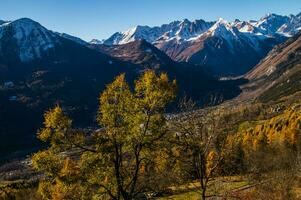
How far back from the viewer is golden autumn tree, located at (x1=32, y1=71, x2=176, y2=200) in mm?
30703

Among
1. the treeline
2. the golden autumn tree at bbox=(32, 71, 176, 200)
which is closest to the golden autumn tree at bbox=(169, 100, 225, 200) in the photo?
the treeline

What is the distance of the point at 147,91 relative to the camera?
32.0 meters

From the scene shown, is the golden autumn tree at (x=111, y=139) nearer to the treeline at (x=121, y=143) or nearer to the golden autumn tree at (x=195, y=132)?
the treeline at (x=121, y=143)

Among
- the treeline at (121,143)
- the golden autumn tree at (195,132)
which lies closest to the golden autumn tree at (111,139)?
the treeline at (121,143)

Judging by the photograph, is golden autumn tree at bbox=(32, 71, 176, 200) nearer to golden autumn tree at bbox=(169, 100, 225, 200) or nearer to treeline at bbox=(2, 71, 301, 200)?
treeline at bbox=(2, 71, 301, 200)

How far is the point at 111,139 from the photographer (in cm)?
3203

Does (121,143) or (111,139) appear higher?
(111,139)

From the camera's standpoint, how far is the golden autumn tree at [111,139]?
101 ft

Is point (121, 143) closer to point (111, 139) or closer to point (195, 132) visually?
point (111, 139)

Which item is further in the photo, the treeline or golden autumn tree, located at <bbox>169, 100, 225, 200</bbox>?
golden autumn tree, located at <bbox>169, 100, 225, 200</bbox>

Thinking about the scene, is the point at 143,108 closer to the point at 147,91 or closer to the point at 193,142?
the point at 147,91

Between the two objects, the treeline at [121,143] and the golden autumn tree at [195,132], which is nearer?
the treeline at [121,143]

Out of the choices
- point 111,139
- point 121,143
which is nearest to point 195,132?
point 121,143

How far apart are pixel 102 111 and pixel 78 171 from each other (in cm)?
468
